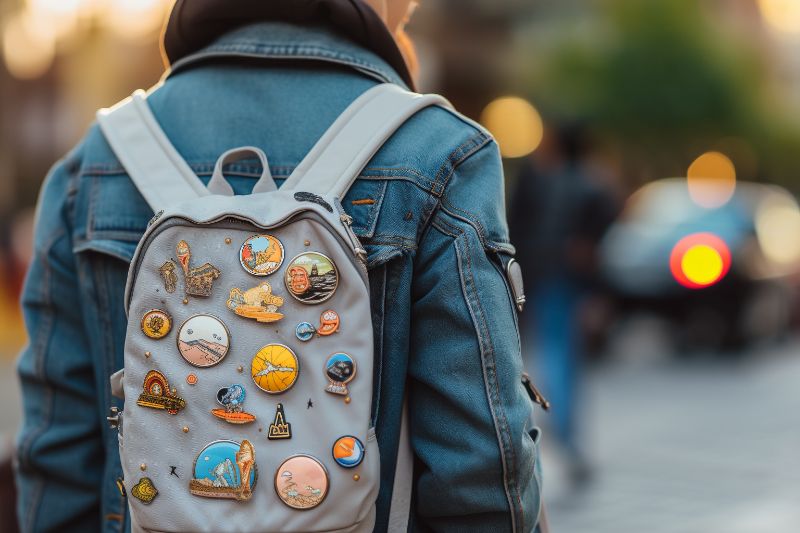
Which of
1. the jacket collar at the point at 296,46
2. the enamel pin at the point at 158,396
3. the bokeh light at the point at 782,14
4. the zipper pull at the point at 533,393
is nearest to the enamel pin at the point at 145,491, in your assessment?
the enamel pin at the point at 158,396

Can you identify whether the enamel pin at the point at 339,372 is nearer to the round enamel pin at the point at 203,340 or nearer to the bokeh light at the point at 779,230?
the round enamel pin at the point at 203,340

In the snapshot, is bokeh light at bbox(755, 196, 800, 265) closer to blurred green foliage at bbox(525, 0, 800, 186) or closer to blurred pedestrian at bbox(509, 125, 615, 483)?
blurred pedestrian at bbox(509, 125, 615, 483)

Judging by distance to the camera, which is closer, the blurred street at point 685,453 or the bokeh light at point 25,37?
the blurred street at point 685,453

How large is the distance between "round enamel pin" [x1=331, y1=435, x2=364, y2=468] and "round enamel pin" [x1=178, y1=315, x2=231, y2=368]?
242 millimetres

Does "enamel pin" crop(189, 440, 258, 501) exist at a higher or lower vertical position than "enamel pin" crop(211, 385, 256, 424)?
lower

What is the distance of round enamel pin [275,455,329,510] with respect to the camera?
67.5 inches

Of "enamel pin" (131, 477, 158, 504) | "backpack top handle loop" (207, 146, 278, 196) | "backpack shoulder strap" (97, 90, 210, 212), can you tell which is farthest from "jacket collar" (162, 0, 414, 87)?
"enamel pin" (131, 477, 158, 504)

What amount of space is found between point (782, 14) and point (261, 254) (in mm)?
52112

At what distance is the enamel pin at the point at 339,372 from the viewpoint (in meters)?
1.75

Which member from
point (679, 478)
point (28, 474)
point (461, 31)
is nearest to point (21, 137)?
point (461, 31)

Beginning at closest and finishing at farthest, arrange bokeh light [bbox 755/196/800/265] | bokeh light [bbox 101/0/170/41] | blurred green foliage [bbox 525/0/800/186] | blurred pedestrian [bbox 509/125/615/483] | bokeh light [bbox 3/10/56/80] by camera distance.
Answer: blurred pedestrian [bbox 509/125/615/483] → bokeh light [bbox 101/0/170/41] → bokeh light [bbox 3/10/56/80] → bokeh light [bbox 755/196/800/265] → blurred green foliage [bbox 525/0/800/186]

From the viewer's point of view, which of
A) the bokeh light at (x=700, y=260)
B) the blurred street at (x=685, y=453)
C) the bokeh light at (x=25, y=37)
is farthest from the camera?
the bokeh light at (x=25, y=37)

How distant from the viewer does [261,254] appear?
178 centimetres

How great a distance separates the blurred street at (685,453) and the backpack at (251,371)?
419 cm
